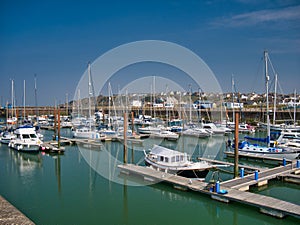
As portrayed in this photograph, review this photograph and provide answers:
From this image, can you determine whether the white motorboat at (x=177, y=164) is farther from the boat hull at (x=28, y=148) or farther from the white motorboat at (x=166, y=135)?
the white motorboat at (x=166, y=135)

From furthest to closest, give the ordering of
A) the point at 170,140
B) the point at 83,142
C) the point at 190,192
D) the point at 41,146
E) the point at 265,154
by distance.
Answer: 1. the point at 170,140
2. the point at 83,142
3. the point at 41,146
4. the point at 265,154
5. the point at 190,192

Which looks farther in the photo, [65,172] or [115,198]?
[65,172]

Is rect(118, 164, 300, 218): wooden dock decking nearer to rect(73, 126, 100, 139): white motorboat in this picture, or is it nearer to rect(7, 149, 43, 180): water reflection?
rect(7, 149, 43, 180): water reflection

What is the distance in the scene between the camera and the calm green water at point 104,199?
15453 millimetres

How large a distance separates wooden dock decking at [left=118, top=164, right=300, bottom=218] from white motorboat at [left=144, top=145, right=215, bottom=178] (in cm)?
52

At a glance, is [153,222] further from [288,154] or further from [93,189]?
[288,154]

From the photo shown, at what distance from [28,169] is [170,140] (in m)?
22.7

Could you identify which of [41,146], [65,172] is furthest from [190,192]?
[41,146]

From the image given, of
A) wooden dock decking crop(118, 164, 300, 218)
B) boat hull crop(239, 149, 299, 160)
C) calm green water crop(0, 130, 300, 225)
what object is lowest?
calm green water crop(0, 130, 300, 225)

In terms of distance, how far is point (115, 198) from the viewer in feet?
61.2

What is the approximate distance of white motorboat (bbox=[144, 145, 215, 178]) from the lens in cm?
2038

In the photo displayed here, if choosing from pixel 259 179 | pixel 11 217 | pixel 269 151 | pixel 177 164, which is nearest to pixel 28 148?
pixel 177 164

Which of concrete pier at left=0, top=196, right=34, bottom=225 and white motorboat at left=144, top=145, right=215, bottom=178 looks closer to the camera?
concrete pier at left=0, top=196, right=34, bottom=225

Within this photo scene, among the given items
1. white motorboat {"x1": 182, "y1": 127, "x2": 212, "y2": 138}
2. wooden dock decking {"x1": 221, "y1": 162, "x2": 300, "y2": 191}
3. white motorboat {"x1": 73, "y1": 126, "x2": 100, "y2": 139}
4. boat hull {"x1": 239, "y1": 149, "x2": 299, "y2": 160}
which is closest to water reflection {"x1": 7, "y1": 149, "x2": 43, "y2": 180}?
white motorboat {"x1": 73, "y1": 126, "x2": 100, "y2": 139}
